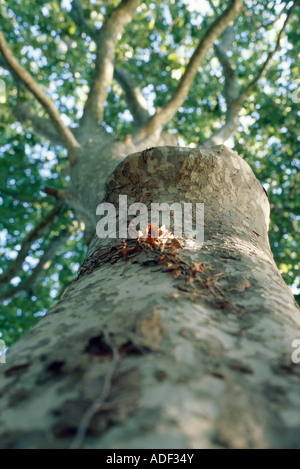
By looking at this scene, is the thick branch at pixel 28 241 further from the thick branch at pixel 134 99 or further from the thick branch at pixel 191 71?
the thick branch at pixel 191 71

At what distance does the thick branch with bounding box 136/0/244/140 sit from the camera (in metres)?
4.01

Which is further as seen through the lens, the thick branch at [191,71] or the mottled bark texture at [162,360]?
the thick branch at [191,71]

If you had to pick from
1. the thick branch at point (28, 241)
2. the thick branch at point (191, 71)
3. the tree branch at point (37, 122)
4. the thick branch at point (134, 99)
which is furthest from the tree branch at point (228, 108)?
Result: the thick branch at point (28, 241)

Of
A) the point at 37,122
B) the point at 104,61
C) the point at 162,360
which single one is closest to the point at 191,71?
the point at 104,61

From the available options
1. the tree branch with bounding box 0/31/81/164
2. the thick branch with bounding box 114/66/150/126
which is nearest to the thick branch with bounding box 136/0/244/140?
the thick branch with bounding box 114/66/150/126

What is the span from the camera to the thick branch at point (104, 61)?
169 inches

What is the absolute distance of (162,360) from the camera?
803 mm

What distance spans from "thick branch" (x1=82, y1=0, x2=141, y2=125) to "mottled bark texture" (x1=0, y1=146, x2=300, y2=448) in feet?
11.2

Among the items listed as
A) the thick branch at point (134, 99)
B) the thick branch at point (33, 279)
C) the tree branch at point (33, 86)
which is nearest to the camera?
the tree branch at point (33, 86)

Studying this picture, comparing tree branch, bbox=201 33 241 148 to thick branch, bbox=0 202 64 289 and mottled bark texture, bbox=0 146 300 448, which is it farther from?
mottled bark texture, bbox=0 146 300 448

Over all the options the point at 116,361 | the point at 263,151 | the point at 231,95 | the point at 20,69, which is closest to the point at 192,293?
the point at 116,361

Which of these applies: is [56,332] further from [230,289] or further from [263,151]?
[263,151]

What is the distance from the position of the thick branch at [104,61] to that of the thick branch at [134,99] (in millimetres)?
683

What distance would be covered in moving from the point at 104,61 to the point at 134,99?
3.01 feet
